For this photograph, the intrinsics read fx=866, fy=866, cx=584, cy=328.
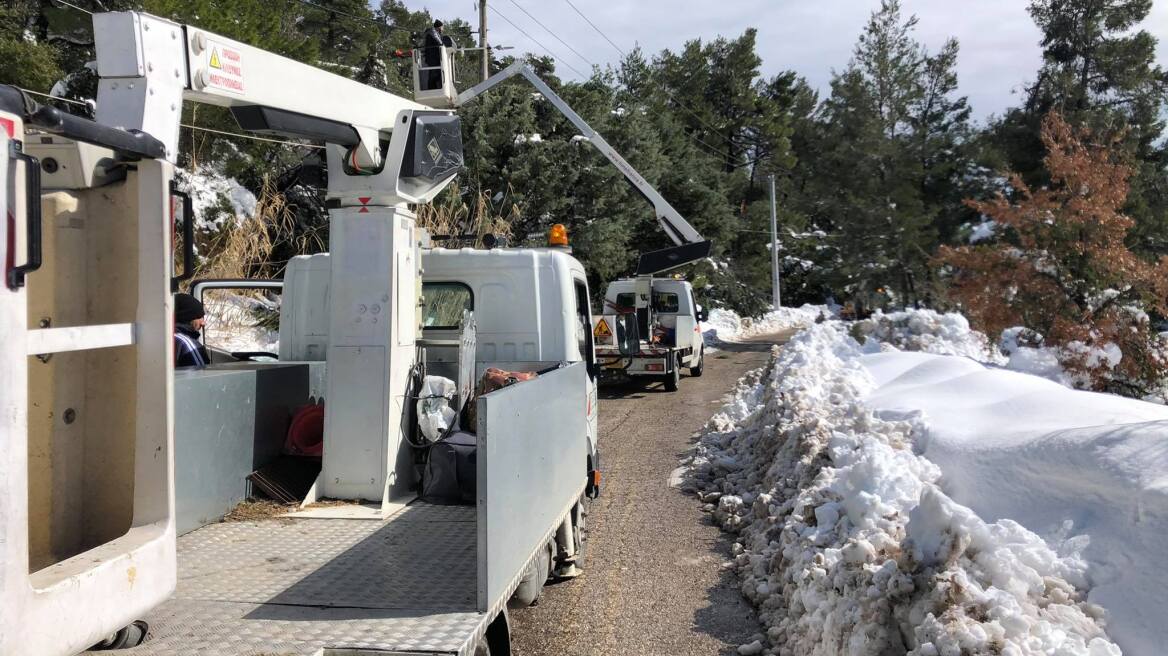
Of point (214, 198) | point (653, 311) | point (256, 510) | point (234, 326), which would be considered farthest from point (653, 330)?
point (256, 510)

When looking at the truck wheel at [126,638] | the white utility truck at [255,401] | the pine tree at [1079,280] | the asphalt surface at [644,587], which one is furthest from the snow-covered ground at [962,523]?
the pine tree at [1079,280]

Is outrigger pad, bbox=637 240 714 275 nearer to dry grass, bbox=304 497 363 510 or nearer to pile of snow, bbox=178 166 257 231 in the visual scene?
pile of snow, bbox=178 166 257 231

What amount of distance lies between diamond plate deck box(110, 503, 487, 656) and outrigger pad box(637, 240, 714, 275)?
1243cm

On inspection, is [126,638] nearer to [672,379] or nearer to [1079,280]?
[1079,280]

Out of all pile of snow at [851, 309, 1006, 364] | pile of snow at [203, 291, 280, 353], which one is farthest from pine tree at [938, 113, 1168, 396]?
pile of snow at [203, 291, 280, 353]

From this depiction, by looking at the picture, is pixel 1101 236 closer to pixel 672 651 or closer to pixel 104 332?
pixel 672 651

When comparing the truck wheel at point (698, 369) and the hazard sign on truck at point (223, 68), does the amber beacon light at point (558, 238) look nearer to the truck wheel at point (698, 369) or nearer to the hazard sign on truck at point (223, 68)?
the hazard sign on truck at point (223, 68)

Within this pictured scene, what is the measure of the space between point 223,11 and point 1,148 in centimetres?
1623

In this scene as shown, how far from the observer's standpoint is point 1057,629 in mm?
3533

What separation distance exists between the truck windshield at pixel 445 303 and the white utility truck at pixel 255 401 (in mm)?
15

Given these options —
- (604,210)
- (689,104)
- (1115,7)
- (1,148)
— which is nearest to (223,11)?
(604,210)

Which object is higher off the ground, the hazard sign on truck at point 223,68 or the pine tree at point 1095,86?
the pine tree at point 1095,86

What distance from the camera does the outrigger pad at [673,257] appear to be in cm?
1695

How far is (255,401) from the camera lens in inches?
213
